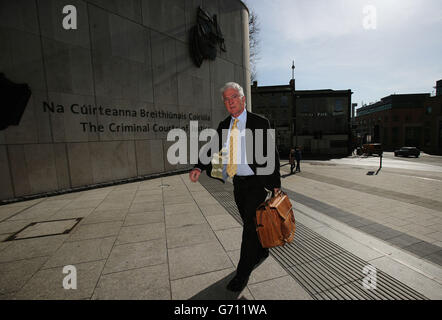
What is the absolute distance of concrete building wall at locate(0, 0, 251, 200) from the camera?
5961 mm

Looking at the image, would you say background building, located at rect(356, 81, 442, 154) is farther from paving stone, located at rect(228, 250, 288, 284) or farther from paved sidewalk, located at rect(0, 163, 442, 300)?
paving stone, located at rect(228, 250, 288, 284)

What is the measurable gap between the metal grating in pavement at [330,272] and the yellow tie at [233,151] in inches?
56.9

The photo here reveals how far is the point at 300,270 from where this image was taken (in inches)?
102

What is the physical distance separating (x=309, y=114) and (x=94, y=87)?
34.2 m

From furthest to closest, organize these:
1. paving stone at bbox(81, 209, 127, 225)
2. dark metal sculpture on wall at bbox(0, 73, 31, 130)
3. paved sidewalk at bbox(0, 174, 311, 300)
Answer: dark metal sculpture on wall at bbox(0, 73, 31, 130)
paving stone at bbox(81, 209, 127, 225)
paved sidewalk at bbox(0, 174, 311, 300)

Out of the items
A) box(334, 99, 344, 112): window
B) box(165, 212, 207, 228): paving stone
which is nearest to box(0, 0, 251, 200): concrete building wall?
box(165, 212, 207, 228): paving stone

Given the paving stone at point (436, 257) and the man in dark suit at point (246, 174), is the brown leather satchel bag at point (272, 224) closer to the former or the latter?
the man in dark suit at point (246, 174)

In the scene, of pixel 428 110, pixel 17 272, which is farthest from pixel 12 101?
pixel 428 110

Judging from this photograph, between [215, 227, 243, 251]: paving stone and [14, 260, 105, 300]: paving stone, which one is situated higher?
[14, 260, 105, 300]: paving stone

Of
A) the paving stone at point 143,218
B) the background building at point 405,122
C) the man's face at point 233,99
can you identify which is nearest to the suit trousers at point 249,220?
the man's face at point 233,99

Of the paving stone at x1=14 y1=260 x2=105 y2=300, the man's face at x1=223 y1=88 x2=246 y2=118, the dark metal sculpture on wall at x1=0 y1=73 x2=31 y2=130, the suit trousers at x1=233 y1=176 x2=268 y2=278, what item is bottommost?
the paving stone at x1=14 y1=260 x2=105 y2=300

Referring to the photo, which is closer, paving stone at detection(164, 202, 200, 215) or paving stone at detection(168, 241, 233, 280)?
paving stone at detection(168, 241, 233, 280)

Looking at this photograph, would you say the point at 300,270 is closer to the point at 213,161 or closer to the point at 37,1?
the point at 213,161
